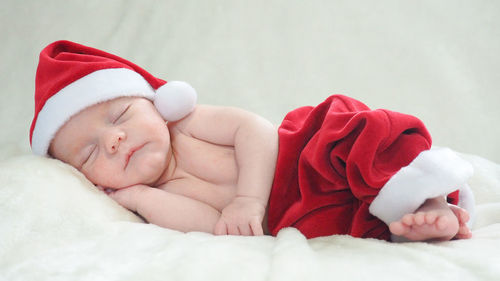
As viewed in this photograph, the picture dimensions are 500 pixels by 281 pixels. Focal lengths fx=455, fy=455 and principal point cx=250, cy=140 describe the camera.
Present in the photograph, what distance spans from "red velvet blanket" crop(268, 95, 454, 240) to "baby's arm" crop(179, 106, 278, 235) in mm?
34

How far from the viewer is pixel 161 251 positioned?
70cm

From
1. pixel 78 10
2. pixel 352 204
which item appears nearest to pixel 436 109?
pixel 352 204

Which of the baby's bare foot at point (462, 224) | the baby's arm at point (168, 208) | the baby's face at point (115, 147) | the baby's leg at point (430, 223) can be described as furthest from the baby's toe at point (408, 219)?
the baby's face at point (115, 147)

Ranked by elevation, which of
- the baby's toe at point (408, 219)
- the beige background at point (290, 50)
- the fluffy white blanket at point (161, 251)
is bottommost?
the fluffy white blanket at point (161, 251)

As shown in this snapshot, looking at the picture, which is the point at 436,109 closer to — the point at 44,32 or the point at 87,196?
the point at 87,196

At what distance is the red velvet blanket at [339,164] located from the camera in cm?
90

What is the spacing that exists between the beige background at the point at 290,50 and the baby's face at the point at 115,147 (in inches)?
21.2

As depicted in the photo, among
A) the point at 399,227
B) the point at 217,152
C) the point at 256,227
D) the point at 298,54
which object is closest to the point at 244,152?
the point at 217,152

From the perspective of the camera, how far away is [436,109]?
1.56 meters

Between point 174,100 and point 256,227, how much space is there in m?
0.39

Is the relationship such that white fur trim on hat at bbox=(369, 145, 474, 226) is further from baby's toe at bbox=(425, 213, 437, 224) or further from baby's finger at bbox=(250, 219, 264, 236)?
baby's finger at bbox=(250, 219, 264, 236)

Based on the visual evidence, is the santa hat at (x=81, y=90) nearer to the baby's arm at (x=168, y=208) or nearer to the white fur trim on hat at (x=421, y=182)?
the baby's arm at (x=168, y=208)

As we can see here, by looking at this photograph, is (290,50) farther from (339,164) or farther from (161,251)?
(161,251)

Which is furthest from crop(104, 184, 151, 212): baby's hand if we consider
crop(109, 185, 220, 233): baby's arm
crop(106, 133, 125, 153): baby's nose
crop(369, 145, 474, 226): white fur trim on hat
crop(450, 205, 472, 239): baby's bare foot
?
crop(450, 205, 472, 239): baby's bare foot
